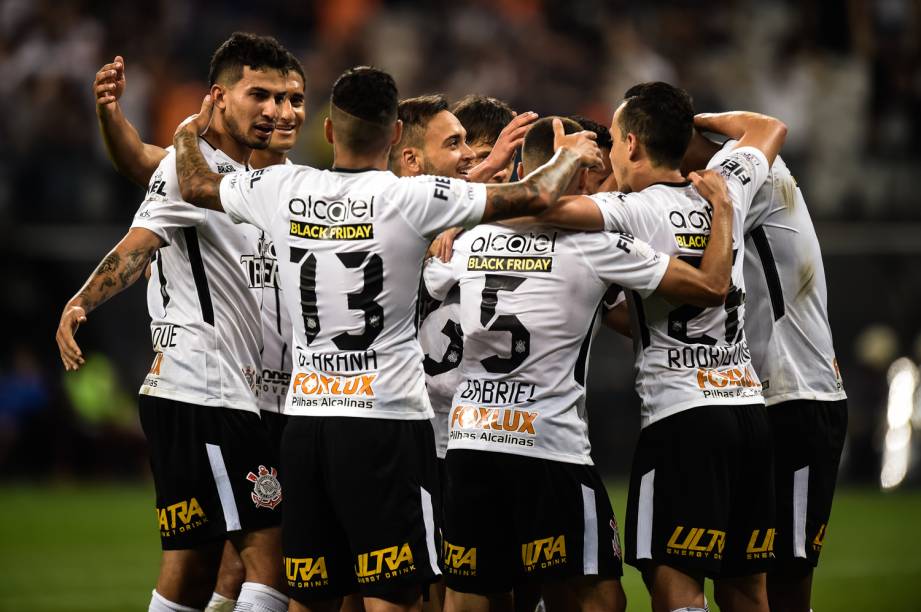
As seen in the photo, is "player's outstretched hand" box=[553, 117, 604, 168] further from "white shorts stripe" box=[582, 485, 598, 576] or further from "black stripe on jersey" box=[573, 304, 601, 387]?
"white shorts stripe" box=[582, 485, 598, 576]

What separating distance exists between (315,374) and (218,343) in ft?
3.42

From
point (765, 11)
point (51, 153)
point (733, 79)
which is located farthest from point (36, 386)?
point (765, 11)

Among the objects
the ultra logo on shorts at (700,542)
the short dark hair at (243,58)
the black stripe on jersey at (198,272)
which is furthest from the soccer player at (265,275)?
the ultra logo on shorts at (700,542)

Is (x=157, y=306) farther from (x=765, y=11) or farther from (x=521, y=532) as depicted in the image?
(x=765, y=11)

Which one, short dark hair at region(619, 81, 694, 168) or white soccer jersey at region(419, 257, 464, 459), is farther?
white soccer jersey at region(419, 257, 464, 459)

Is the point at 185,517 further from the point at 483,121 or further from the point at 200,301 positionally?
the point at 483,121

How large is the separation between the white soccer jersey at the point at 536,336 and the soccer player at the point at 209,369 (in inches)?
45.2

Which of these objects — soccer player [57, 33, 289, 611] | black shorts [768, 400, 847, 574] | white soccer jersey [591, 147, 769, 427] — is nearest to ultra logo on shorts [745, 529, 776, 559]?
black shorts [768, 400, 847, 574]

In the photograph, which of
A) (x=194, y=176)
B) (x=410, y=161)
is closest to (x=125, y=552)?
(x=410, y=161)

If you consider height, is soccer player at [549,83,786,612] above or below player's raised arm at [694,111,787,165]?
below

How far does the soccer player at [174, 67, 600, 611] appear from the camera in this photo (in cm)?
575

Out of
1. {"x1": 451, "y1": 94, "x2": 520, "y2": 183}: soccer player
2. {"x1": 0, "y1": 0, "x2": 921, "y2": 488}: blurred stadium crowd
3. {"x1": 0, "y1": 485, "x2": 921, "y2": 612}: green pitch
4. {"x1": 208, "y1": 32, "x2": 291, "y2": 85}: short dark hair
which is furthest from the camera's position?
{"x1": 0, "y1": 0, "x2": 921, "y2": 488}: blurred stadium crowd

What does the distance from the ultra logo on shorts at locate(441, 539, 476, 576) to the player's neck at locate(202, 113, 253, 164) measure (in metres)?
2.35

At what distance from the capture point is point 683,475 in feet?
20.3
